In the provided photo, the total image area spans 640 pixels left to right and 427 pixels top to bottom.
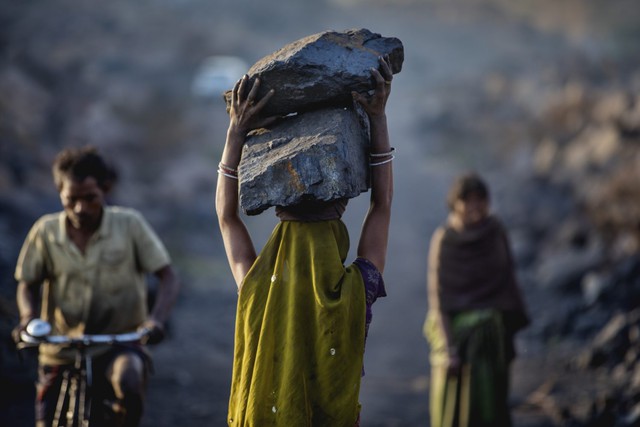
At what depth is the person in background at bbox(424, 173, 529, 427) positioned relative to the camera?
20.3 feet

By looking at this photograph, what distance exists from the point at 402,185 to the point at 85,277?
59.4ft

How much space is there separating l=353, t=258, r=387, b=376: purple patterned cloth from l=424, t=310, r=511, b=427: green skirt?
2.95 meters

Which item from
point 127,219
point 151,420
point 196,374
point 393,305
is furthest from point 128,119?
point 127,219

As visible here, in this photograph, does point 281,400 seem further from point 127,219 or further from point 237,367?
point 127,219

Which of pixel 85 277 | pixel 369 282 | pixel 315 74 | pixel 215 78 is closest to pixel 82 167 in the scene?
pixel 85 277

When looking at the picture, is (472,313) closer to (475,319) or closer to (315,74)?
(475,319)

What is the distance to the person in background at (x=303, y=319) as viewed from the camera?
3199mm

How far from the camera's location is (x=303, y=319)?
10.7 feet

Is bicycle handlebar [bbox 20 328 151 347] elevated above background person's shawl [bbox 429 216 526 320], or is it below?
below

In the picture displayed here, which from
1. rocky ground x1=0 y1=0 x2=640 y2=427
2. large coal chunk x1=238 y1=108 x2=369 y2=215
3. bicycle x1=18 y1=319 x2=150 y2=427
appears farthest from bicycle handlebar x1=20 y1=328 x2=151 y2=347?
rocky ground x1=0 y1=0 x2=640 y2=427

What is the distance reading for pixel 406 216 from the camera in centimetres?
1911

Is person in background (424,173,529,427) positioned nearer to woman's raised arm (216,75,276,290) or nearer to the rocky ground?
the rocky ground

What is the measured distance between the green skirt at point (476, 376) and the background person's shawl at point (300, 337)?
3116 millimetres

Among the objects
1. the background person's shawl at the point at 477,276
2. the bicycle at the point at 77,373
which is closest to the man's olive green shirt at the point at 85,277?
the bicycle at the point at 77,373
